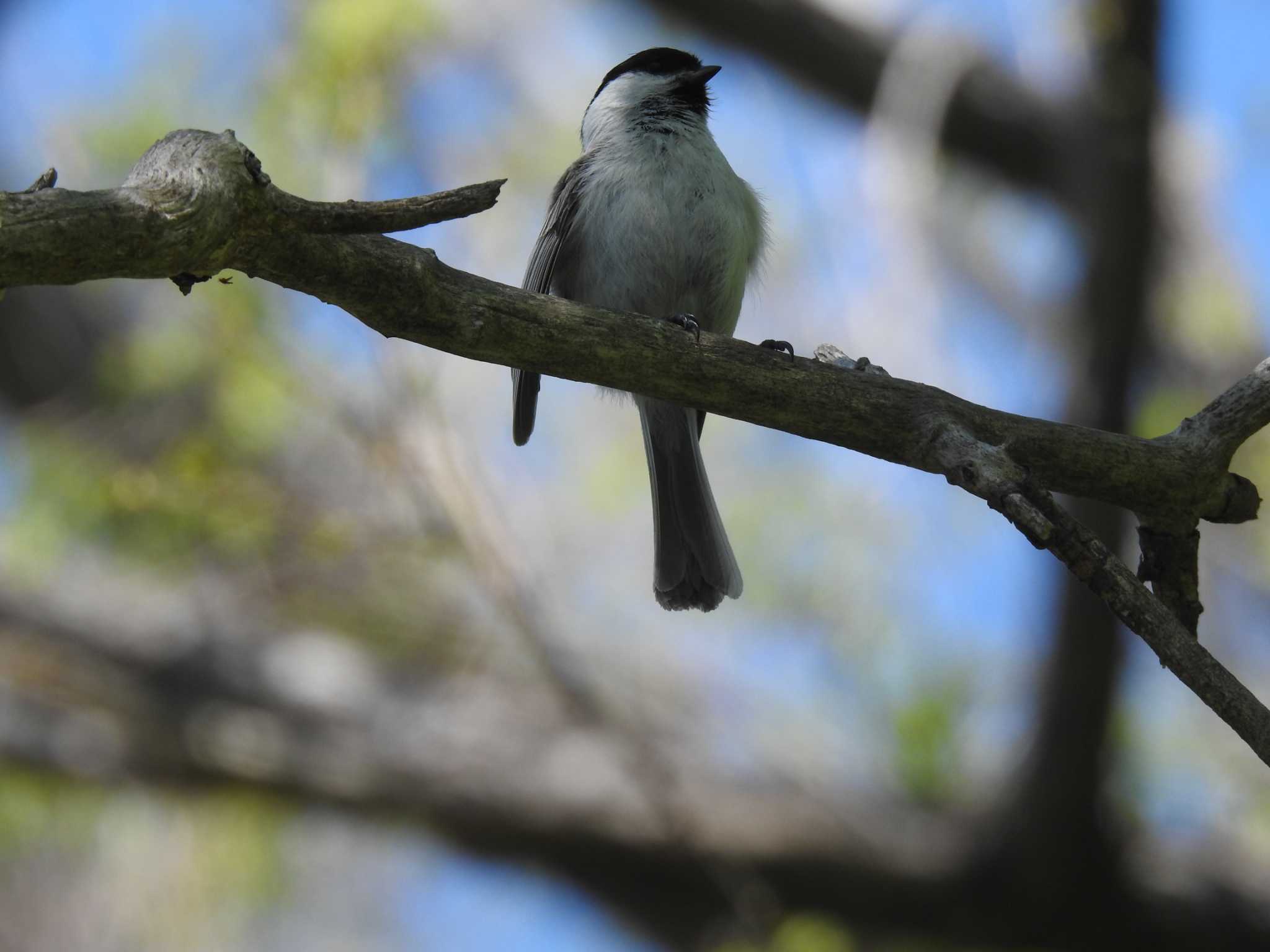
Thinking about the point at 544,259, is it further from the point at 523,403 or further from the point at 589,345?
the point at 589,345

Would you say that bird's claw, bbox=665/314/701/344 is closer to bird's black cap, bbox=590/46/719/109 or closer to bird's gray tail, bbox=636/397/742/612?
bird's gray tail, bbox=636/397/742/612

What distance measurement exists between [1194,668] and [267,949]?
608 centimetres

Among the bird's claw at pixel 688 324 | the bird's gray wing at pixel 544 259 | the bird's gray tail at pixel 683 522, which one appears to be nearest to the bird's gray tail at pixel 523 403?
the bird's gray wing at pixel 544 259

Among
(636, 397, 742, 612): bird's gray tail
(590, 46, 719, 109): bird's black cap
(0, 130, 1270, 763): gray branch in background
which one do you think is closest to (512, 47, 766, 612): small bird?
(636, 397, 742, 612): bird's gray tail

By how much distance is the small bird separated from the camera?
3.68 metres

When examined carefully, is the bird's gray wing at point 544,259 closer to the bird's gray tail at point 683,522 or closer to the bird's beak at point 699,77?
the bird's gray tail at point 683,522

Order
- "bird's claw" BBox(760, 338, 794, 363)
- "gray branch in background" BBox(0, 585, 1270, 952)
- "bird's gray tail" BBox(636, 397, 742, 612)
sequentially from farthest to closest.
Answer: "gray branch in background" BBox(0, 585, 1270, 952), "bird's gray tail" BBox(636, 397, 742, 612), "bird's claw" BBox(760, 338, 794, 363)

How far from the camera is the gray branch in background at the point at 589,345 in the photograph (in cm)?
188

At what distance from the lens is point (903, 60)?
5875 millimetres

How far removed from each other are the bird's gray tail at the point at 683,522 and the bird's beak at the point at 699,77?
1.15 m

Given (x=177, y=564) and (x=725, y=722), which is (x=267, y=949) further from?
(x=725, y=722)

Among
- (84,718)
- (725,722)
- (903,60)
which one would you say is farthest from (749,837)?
(903,60)

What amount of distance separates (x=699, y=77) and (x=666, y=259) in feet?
3.22

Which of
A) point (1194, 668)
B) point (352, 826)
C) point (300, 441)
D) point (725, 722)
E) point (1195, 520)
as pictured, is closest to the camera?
point (1194, 668)
